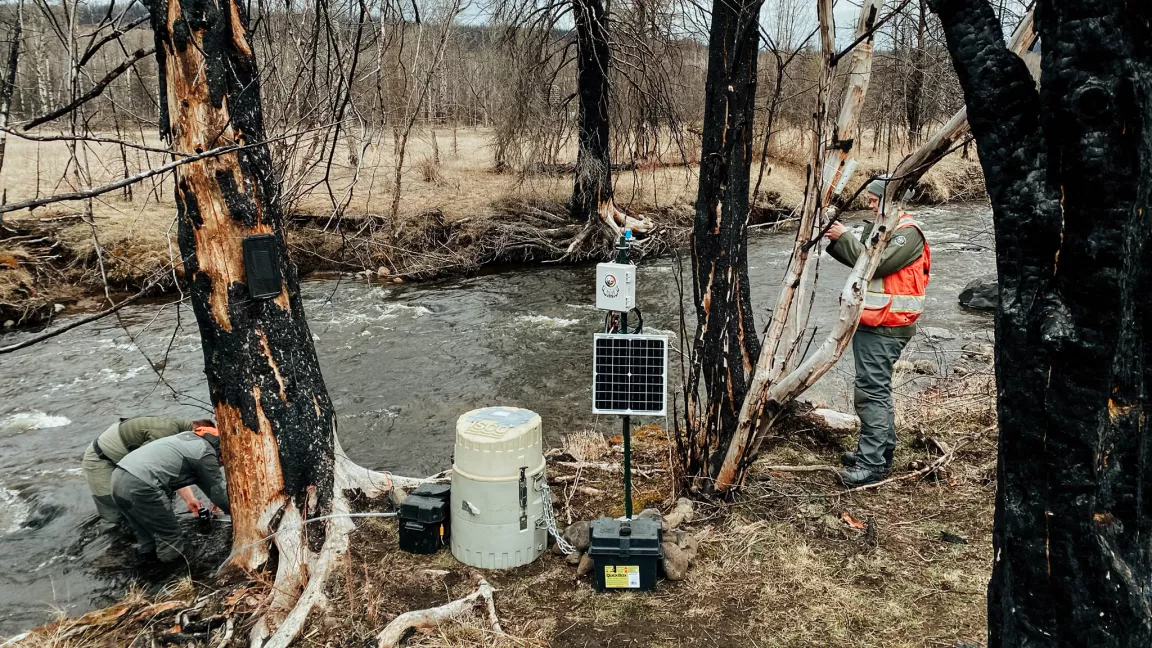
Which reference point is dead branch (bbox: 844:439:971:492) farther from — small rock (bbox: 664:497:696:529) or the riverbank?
the riverbank

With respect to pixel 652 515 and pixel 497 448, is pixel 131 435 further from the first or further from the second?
pixel 652 515

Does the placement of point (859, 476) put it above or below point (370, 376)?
above

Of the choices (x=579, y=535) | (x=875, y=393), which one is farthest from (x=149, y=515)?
(x=875, y=393)

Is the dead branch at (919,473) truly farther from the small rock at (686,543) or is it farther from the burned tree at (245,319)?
the burned tree at (245,319)

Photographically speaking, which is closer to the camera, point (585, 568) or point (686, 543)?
point (585, 568)

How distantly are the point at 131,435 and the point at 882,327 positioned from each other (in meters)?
5.86

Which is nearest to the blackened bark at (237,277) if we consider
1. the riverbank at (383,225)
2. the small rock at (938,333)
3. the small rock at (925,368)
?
the riverbank at (383,225)

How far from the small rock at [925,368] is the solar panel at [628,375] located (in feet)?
20.2

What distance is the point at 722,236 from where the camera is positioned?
221 inches

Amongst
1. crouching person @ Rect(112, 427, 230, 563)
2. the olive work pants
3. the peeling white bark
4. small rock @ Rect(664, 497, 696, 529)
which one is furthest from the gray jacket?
the peeling white bark

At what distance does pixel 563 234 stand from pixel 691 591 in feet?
43.7

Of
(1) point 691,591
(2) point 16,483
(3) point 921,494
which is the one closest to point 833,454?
(3) point 921,494

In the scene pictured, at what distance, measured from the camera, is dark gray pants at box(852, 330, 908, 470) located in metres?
5.79

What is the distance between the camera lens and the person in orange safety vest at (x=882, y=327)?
562 centimetres
